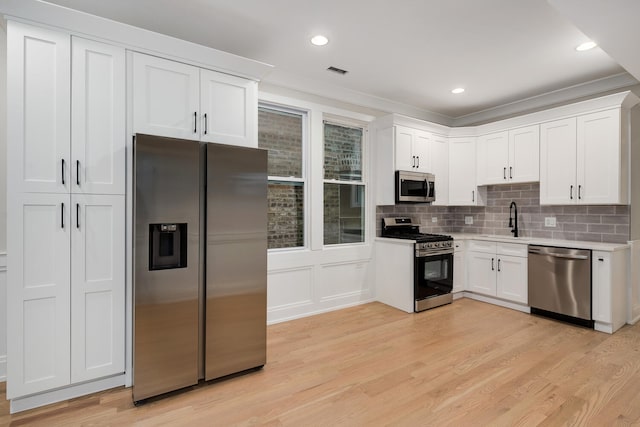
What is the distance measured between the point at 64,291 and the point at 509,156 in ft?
16.1

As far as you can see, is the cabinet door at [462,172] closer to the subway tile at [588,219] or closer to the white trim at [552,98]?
the white trim at [552,98]

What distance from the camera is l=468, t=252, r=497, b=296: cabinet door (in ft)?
14.2

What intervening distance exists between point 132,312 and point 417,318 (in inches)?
116

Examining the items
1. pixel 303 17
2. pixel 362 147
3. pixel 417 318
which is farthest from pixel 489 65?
pixel 417 318

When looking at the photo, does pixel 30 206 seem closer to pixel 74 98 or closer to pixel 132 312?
pixel 74 98

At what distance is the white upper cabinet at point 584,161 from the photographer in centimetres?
345

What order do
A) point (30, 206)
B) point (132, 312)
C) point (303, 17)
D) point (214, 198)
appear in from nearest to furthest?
point (30, 206) → point (132, 312) → point (214, 198) → point (303, 17)

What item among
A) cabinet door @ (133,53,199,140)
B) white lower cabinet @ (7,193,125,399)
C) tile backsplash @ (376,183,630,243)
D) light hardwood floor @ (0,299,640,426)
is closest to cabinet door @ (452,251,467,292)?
tile backsplash @ (376,183,630,243)

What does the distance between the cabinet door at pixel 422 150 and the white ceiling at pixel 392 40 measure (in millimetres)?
605

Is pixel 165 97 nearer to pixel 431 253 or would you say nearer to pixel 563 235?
pixel 431 253

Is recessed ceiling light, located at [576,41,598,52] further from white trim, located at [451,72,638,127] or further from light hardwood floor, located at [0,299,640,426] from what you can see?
light hardwood floor, located at [0,299,640,426]

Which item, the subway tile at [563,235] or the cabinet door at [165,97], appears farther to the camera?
the subway tile at [563,235]

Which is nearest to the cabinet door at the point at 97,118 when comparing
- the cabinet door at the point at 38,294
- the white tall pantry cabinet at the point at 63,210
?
the white tall pantry cabinet at the point at 63,210

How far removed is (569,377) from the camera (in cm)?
249
